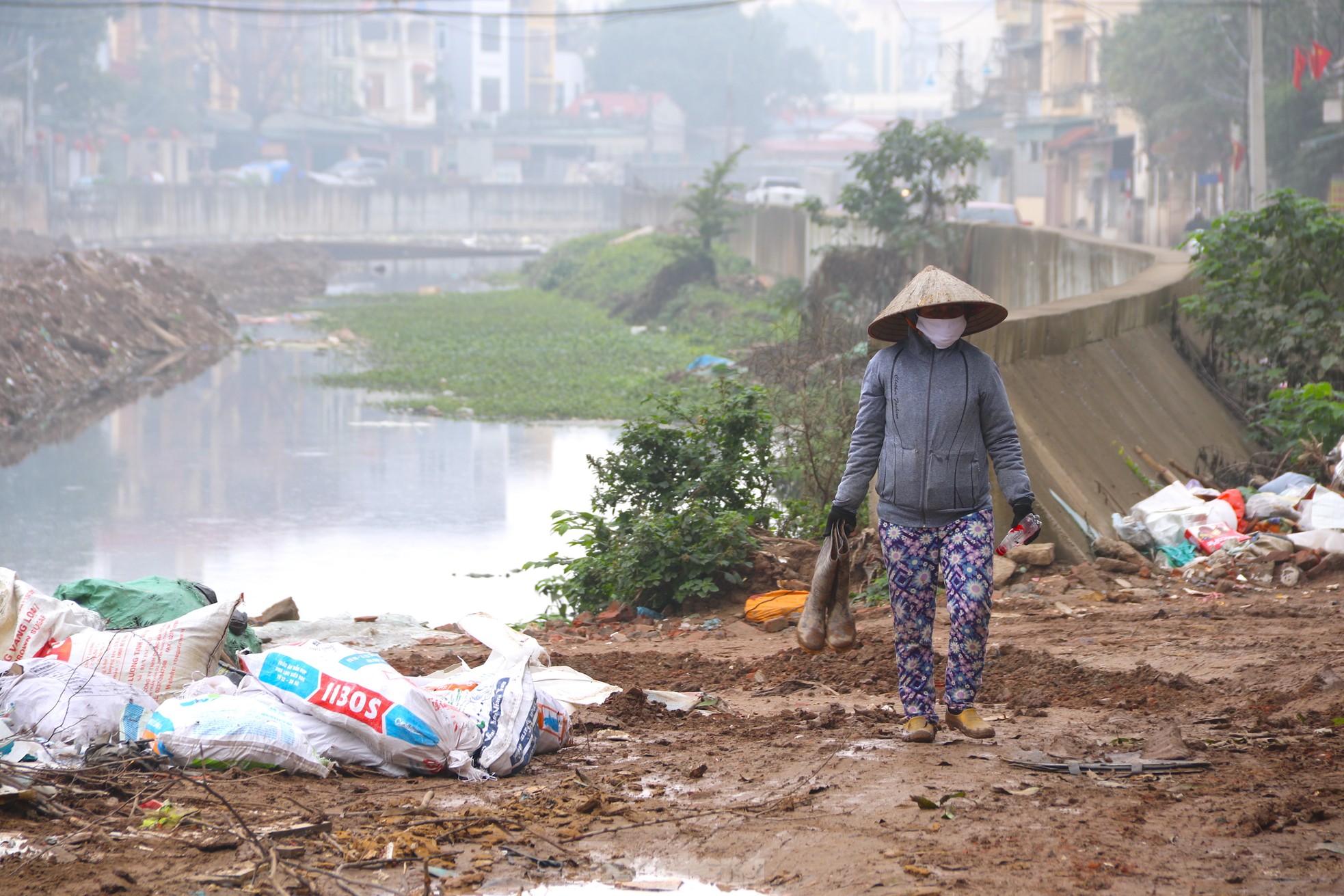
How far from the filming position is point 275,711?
4.48 metres

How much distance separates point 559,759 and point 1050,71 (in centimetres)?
5269

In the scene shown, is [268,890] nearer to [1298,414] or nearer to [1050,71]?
[1298,414]

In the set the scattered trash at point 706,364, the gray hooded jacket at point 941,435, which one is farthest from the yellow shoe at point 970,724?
the scattered trash at point 706,364

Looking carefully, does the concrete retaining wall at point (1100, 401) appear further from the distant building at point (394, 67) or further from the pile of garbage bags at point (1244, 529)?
the distant building at point (394, 67)

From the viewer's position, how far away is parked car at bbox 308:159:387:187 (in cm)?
6191

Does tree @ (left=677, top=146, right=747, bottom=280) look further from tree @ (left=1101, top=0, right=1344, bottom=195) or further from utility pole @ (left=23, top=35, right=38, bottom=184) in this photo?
utility pole @ (left=23, top=35, right=38, bottom=184)

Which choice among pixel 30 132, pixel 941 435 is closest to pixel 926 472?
pixel 941 435

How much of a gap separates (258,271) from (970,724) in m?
36.8

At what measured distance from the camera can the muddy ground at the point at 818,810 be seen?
342cm

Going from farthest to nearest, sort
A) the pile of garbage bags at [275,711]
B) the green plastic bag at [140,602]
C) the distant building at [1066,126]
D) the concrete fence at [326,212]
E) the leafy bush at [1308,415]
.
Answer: the concrete fence at [326,212]
the distant building at [1066,126]
the leafy bush at [1308,415]
the green plastic bag at [140,602]
the pile of garbage bags at [275,711]

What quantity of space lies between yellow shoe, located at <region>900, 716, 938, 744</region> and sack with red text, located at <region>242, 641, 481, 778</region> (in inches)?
57.6

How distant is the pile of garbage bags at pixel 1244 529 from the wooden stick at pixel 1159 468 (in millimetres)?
352

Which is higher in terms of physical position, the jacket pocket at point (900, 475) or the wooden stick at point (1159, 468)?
the jacket pocket at point (900, 475)

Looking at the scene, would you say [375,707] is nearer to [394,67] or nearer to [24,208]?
[24,208]
